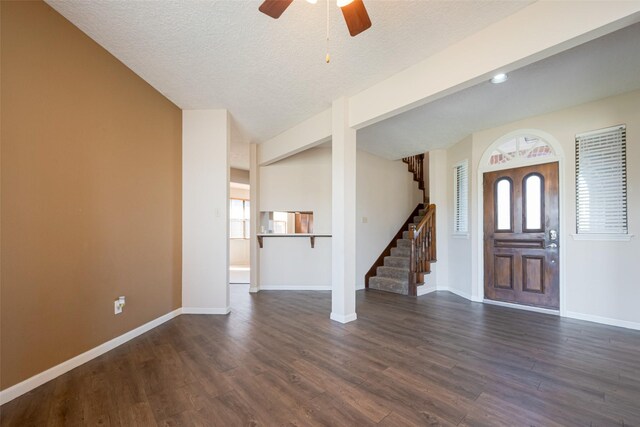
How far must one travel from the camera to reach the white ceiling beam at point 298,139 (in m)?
3.93

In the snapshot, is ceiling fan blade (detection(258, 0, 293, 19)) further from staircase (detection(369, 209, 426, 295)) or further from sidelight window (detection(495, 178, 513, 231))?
staircase (detection(369, 209, 426, 295))

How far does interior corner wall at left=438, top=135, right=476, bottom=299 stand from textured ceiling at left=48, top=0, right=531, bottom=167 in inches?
105

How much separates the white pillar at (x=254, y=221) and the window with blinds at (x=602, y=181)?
4.93 metres

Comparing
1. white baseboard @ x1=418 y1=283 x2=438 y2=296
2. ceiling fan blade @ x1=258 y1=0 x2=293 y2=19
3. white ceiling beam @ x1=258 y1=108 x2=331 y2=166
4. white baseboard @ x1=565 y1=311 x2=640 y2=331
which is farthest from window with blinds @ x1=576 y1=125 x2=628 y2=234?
ceiling fan blade @ x1=258 y1=0 x2=293 y2=19

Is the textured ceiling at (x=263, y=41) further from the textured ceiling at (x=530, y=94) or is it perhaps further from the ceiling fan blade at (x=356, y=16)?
the textured ceiling at (x=530, y=94)

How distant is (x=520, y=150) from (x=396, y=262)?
287 cm

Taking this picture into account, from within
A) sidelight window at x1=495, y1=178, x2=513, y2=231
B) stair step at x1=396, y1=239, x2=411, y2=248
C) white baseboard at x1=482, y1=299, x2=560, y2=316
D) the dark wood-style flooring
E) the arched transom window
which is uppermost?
the arched transom window

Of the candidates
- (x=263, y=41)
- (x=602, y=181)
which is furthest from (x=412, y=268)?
(x=263, y=41)

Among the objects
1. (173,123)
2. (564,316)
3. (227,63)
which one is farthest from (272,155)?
(564,316)

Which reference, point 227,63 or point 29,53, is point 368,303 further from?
point 29,53

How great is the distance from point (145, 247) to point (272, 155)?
2.64 metres

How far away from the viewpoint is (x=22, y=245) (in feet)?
6.47

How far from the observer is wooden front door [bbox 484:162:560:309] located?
12.5ft

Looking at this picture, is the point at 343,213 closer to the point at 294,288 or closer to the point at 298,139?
the point at 298,139
